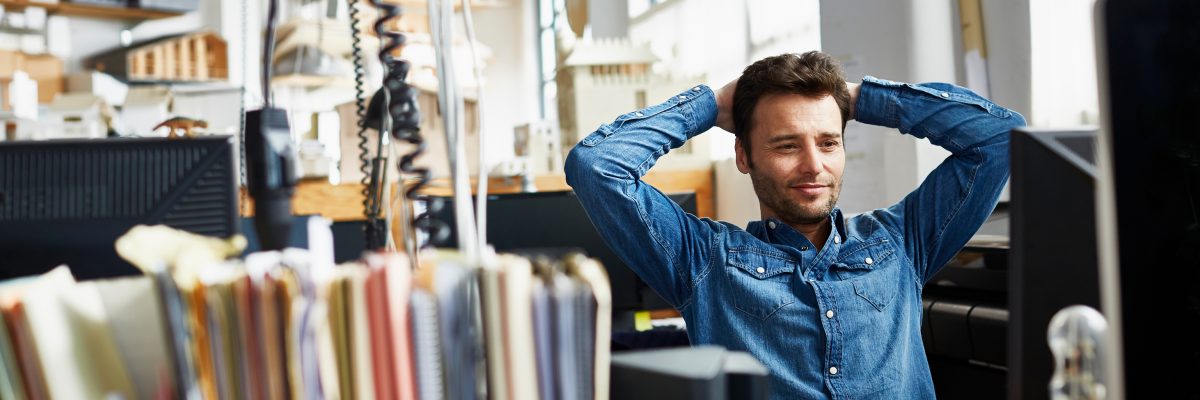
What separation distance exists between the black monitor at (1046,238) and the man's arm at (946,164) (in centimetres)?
94

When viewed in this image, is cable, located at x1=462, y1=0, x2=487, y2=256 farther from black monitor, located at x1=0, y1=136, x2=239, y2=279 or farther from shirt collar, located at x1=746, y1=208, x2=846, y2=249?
shirt collar, located at x1=746, y1=208, x2=846, y2=249

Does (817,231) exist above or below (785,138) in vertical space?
below

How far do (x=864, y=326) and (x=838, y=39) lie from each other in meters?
1.59

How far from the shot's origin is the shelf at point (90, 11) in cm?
657

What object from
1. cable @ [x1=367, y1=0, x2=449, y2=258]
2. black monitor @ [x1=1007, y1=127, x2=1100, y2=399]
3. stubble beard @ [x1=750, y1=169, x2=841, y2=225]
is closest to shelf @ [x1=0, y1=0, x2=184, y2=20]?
stubble beard @ [x1=750, y1=169, x2=841, y2=225]

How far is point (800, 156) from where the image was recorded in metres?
1.49

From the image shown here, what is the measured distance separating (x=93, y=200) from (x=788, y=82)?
1033mm

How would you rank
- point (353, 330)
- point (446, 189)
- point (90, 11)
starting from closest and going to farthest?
point (353, 330) → point (446, 189) → point (90, 11)

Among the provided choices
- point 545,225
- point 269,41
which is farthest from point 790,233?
point 269,41

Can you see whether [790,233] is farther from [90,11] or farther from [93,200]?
[90,11]

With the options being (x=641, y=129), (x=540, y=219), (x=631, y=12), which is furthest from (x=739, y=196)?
(x=631, y=12)

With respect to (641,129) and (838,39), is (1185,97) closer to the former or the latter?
(641,129)

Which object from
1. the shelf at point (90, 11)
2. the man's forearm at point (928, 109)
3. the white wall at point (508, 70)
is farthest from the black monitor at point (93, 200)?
the white wall at point (508, 70)

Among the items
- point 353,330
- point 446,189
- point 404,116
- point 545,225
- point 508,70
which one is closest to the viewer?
point 353,330
